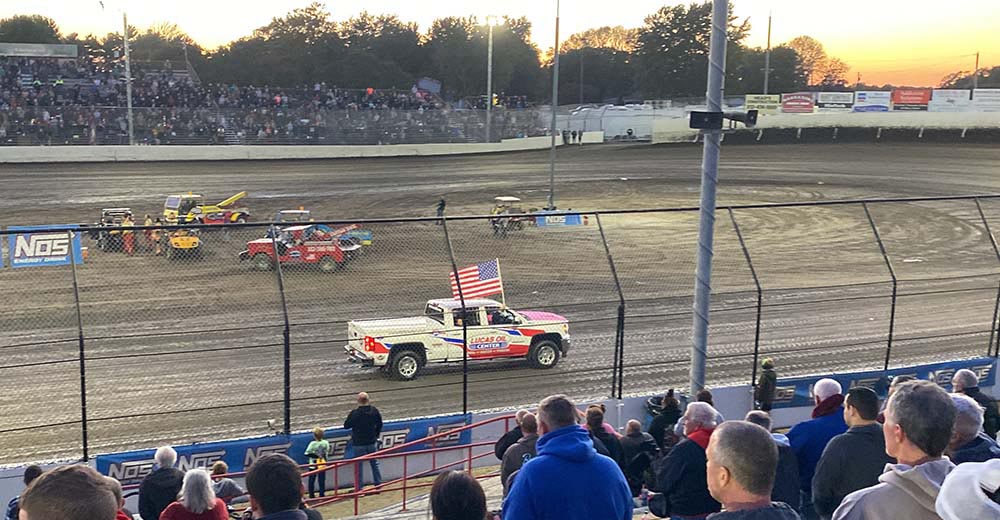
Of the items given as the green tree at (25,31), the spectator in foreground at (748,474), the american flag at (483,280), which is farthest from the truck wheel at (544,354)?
the green tree at (25,31)

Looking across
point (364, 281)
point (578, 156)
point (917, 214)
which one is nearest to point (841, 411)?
point (364, 281)

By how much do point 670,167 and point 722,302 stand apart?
31634 millimetres

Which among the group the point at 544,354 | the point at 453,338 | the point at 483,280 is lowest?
the point at 544,354

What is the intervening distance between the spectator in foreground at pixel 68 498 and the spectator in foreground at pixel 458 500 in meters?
1.17

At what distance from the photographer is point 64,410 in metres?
12.9

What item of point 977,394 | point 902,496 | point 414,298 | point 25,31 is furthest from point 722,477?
point 25,31

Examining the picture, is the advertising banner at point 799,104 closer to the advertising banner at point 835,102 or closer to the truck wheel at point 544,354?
the advertising banner at point 835,102

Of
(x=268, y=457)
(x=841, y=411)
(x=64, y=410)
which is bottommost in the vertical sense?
(x=64, y=410)

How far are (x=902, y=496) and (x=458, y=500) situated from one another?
4.84 ft

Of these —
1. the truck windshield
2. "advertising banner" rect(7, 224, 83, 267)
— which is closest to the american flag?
the truck windshield

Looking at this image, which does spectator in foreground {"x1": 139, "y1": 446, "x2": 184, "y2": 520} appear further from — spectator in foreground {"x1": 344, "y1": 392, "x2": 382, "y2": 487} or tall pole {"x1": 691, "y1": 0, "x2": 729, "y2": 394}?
tall pole {"x1": 691, "y1": 0, "x2": 729, "y2": 394}

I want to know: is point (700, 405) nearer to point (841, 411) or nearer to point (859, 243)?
point (841, 411)

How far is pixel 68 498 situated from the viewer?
2154 mm

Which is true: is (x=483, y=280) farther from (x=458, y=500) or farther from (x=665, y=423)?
(x=458, y=500)
